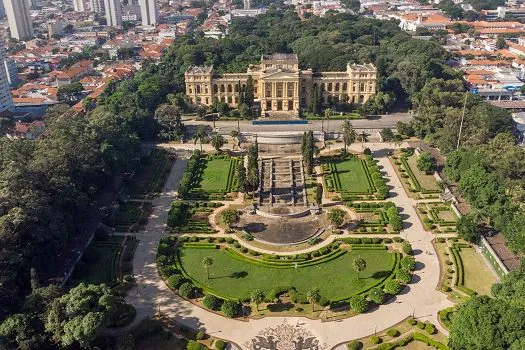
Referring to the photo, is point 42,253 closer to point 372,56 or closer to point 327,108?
point 327,108

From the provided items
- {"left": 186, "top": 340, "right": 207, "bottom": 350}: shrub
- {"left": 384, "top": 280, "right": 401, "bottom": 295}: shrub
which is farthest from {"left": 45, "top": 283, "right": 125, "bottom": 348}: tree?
{"left": 384, "top": 280, "right": 401, "bottom": 295}: shrub

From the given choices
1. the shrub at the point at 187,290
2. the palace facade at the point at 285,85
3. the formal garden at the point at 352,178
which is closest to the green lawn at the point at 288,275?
the shrub at the point at 187,290

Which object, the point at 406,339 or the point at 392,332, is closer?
the point at 406,339

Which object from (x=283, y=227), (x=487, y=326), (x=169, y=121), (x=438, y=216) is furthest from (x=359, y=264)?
(x=169, y=121)

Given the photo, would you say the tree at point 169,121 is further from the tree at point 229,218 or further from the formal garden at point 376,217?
the formal garden at point 376,217

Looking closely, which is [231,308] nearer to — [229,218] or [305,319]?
[305,319]

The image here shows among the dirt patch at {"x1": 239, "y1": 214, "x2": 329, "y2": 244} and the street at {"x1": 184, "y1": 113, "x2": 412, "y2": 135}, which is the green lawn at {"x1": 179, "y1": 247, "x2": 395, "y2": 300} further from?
the street at {"x1": 184, "y1": 113, "x2": 412, "y2": 135}
